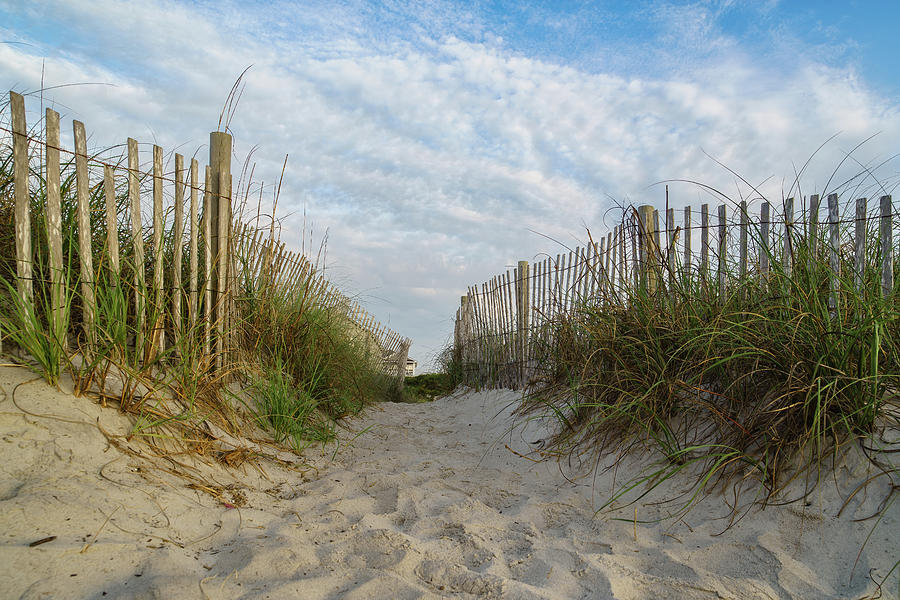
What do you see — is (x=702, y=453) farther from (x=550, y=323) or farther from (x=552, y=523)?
(x=550, y=323)

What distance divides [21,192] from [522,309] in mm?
5432

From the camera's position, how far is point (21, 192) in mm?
2566

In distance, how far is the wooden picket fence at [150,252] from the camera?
8.52 feet

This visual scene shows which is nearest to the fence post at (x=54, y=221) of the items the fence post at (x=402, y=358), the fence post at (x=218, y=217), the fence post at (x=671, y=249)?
the fence post at (x=218, y=217)

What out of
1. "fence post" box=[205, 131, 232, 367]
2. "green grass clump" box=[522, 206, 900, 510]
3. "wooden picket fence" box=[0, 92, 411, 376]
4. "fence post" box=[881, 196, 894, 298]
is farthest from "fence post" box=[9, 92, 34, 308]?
"fence post" box=[881, 196, 894, 298]

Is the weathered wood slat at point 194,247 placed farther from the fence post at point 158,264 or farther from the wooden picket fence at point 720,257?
the wooden picket fence at point 720,257

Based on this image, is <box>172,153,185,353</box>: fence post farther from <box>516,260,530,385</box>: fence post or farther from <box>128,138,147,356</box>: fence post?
<box>516,260,530,385</box>: fence post

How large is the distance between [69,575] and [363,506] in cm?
124

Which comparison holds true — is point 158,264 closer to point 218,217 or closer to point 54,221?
point 54,221

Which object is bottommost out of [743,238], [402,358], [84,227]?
[402,358]

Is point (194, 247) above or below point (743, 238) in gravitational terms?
below

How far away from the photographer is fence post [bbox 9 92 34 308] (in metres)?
2.55

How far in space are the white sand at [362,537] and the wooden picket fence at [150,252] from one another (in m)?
0.52

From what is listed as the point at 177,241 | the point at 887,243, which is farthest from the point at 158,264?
the point at 887,243
